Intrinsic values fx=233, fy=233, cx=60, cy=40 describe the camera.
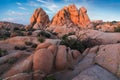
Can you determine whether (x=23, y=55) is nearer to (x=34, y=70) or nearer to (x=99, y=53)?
(x=34, y=70)

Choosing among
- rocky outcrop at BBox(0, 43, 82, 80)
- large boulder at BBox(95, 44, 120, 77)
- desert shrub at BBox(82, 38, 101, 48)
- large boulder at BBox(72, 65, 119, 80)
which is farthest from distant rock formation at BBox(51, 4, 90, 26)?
large boulder at BBox(72, 65, 119, 80)

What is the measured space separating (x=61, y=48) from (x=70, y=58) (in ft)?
3.26

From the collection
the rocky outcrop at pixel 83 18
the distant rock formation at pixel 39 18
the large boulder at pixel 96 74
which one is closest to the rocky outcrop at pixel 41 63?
the large boulder at pixel 96 74

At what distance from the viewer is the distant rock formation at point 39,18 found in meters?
97.5

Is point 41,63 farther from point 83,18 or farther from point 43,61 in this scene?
point 83,18

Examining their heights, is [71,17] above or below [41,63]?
above

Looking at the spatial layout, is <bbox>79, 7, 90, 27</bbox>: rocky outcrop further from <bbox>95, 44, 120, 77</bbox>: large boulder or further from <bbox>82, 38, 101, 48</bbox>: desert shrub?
<bbox>95, 44, 120, 77</bbox>: large boulder

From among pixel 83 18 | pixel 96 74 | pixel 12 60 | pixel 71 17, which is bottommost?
pixel 96 74

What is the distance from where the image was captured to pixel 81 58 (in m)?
18.5

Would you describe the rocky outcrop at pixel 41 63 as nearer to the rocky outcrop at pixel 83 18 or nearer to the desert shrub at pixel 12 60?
the desert shrub at pixel 12 60

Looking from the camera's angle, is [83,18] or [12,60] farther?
[83,18]

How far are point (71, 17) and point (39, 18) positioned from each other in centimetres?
1368

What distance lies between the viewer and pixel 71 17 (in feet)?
327

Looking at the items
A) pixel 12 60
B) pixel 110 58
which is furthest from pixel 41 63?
pixel 110 58
